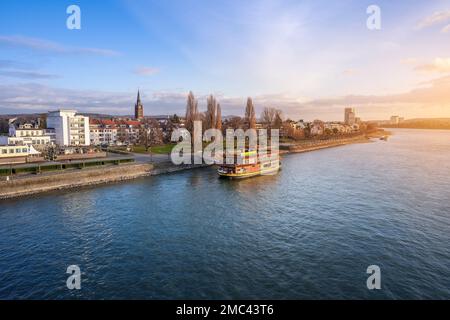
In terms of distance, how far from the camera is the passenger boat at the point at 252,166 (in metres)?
44.4

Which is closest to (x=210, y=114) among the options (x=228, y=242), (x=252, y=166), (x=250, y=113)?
(x=250, y=113)

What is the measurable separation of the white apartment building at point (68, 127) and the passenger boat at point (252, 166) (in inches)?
1523

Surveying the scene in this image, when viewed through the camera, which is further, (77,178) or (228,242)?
(77,178)

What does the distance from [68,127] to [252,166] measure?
44.2m

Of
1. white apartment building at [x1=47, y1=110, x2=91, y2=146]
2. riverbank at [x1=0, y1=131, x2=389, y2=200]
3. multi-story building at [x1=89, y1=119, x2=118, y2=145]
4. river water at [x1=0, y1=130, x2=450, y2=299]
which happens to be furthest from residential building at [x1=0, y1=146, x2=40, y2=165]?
multi-story building at [x1=89, y1=119, x2=118, y2=145]

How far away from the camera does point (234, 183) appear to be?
136 ft

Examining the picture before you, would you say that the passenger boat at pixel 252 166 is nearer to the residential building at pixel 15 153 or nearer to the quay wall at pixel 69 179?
the quay wall at pixel 69 179

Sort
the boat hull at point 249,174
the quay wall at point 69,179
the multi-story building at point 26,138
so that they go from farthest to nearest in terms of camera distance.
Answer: the multi-story building at point 26,138
the boat hull at point 249,174
the quay wall at point 69,179

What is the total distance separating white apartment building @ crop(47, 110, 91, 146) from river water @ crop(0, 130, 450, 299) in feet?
123

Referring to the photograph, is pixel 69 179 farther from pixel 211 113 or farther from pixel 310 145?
pixel 310 145

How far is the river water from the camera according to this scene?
584 inches

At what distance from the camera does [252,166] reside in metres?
47.0

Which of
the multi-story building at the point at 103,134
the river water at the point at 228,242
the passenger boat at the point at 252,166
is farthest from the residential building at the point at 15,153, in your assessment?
the multi-story building at the point at 103,134
